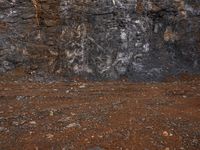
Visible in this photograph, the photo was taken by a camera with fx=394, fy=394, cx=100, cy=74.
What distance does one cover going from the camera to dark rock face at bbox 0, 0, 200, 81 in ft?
37.0

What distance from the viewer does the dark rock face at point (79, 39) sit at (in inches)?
444

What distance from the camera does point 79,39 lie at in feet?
37.4

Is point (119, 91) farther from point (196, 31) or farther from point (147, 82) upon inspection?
point (196, 31)

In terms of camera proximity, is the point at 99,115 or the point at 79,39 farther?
the point at 79,39

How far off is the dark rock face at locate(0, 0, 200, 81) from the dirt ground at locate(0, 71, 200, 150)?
648 mm

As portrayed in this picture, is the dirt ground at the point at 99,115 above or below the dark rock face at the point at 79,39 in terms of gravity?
below

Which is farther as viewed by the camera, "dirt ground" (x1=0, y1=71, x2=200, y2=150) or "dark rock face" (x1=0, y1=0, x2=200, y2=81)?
"dark rock face" (x1=0, y1=0, x2=200, y2=81)

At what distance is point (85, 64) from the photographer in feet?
37.3

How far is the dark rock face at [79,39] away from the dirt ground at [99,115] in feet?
2.13

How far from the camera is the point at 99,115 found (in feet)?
27.8

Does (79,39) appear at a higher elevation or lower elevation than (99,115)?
higher

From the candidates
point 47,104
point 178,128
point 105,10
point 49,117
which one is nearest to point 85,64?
point 105,10

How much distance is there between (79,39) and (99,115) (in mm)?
3527

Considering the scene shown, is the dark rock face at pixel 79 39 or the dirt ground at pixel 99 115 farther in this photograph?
the dark rock face at pixel 79 39
